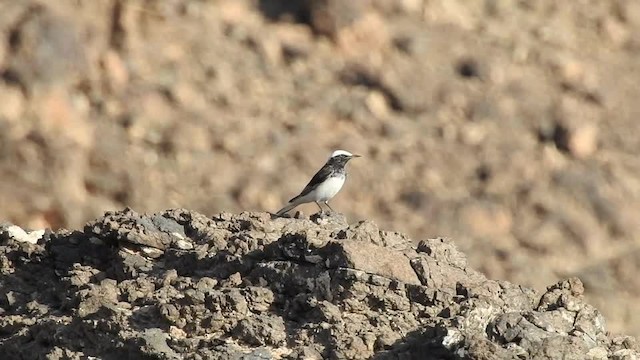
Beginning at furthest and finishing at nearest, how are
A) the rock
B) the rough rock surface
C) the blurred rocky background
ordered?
the blurred rocky background
the rock
the rough rock surface

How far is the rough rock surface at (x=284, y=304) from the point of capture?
7852mm

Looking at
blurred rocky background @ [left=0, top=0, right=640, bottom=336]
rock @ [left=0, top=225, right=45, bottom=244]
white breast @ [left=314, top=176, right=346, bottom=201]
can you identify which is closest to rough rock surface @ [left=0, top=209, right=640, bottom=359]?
rock @ [left=0, top=225, right=45, bottom=244]

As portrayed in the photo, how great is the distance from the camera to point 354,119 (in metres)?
26.0

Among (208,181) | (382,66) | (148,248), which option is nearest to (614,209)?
(382,66)

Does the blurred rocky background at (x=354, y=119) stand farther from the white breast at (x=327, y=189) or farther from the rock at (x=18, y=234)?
the rock at (x=18, y=234)

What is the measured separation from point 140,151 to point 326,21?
5123mm

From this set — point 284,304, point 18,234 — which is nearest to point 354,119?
point 18,234

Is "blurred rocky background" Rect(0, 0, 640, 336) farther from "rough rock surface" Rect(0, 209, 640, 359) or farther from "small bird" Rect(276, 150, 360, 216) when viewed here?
"rough rock surface" Rect(0, 209, 640, 359)

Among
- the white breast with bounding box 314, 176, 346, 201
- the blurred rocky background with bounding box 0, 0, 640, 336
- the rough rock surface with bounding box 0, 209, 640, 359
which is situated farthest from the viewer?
the blurred rocky background with bounding box 0, 0, 640, 336

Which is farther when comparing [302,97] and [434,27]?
[434,27]

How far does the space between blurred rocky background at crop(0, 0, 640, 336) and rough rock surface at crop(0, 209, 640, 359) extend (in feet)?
40.5

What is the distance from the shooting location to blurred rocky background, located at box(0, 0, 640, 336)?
23.0m

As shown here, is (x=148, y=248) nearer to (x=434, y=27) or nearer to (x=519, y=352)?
(x=519, y=352)

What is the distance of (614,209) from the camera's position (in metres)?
25.3
